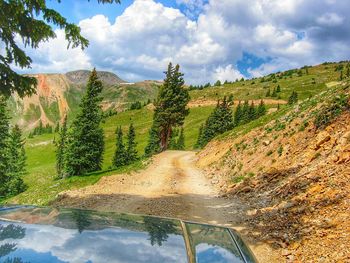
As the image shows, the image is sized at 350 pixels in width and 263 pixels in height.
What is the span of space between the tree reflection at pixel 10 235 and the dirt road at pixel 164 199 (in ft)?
22.7

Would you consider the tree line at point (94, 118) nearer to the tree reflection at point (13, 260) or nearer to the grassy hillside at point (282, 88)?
the tree reflection at point (13, 260)

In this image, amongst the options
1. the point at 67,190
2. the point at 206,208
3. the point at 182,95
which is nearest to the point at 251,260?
the point at 206,208

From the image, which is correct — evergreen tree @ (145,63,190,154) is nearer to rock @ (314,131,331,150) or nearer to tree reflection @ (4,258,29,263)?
rock @ (314,131,331,150)

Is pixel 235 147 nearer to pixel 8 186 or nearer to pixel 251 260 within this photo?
pixel 251 260

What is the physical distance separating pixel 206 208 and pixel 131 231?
1192cm

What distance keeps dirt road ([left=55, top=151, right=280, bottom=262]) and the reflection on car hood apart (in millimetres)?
5774

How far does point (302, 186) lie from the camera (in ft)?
38.8

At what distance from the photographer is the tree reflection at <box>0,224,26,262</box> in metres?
2.50

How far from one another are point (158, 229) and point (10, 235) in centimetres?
136

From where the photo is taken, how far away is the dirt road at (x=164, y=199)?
516 inches

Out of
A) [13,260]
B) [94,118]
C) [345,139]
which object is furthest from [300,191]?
[94,118]

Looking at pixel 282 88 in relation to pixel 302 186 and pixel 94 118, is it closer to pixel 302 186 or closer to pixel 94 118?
pixel 94 118

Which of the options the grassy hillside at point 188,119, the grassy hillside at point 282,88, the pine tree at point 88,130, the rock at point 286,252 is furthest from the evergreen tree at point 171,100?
the grassy hillside at point 282,88

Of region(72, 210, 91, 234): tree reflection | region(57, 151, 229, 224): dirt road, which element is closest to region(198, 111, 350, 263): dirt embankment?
region(57, 151, 229, 224): dirt road
